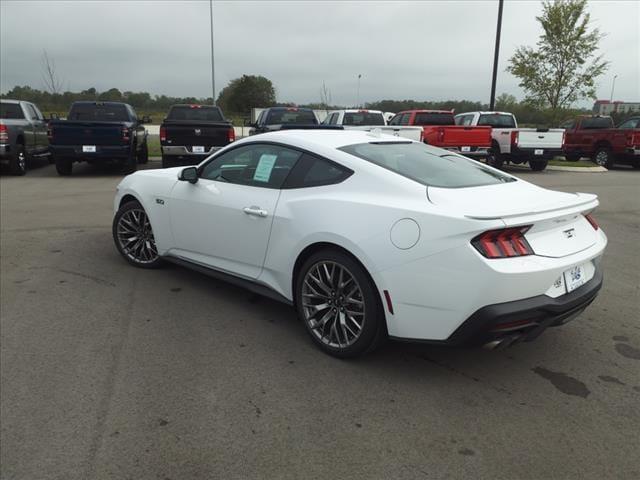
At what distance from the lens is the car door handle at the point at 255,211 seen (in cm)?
391

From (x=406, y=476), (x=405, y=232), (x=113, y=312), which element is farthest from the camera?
(x=113, y=312)

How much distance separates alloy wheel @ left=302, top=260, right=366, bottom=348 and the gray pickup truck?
1242 cm

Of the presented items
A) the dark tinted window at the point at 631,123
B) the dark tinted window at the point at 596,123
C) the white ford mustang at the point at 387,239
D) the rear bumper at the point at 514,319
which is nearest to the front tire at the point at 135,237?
the white ford mustang at the point at 387,239

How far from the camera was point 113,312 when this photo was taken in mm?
4305

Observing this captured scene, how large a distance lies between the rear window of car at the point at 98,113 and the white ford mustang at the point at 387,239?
11.0 meters

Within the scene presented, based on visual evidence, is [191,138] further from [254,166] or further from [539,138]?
[539,138]

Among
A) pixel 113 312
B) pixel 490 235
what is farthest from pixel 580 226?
pixel 113 312

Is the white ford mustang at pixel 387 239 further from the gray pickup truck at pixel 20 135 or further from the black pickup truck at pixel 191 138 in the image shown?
the gray pickup truck at pixel 20 135

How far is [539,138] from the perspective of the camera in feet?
51.8

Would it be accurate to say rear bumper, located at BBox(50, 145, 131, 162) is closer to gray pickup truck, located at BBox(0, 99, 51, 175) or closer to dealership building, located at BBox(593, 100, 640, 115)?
gray pickup truck, located at BBox(0, 99, 51, 175)

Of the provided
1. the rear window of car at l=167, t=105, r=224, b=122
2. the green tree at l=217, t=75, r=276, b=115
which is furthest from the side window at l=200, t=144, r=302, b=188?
the green tree at l=217, t=75, r=276, b=115

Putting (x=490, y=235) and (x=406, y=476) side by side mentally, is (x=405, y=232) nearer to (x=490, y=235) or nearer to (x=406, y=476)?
(x=490, y=235)

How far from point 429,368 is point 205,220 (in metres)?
2.24

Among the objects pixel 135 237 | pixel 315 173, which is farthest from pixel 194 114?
pixel 315 173
